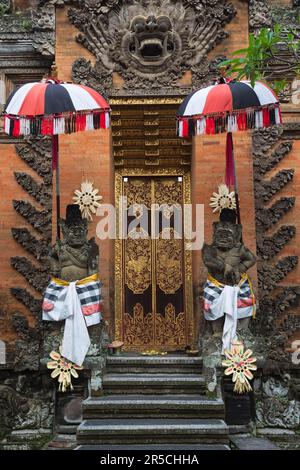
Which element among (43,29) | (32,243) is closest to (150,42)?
(43,29)

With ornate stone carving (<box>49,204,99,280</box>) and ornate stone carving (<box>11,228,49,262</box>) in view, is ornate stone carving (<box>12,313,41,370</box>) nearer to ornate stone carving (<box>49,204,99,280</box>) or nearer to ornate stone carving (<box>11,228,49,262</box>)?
ornate stone carving (<box>11,228,49,262</box>)

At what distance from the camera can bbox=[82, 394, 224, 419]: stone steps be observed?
7.45 m

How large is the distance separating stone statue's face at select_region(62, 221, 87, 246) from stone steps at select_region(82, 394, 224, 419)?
7.71 feet

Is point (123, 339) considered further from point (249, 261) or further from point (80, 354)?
point (249, 261)

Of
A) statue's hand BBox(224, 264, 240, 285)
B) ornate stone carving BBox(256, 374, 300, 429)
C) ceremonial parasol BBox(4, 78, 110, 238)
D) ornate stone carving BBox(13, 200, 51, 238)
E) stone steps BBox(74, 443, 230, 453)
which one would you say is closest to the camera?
stone steps BBox(74, 443, 230, 453)

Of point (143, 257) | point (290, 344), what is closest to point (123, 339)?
point (143, 257)

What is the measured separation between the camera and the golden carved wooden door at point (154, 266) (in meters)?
10.2

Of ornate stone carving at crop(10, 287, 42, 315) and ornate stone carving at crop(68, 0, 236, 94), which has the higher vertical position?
ornate stone carving at crop(68, 0, 236, 94)

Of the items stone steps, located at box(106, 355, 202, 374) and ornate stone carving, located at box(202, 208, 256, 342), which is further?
stone steps, located at box(106, 355, 202, 374)

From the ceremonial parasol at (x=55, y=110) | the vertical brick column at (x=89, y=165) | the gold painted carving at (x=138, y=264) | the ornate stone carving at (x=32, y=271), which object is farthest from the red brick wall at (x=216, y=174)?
the ornate stone carving at (x=32, y=271)

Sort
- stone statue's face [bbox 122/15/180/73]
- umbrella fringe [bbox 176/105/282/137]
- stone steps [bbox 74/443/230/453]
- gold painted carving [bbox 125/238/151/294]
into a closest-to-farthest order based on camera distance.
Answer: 1. stone steps [bbox 74/443/230/453]
2. umbrella fringe [bbox 176/105/282/137]
3. stone statue's face [bbox 122/15/180/73]
4. gold painted carving [bbox 125/238/151/294]

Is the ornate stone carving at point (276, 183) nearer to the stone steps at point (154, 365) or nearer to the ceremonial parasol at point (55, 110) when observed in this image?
the stone steps at point (154, 365)

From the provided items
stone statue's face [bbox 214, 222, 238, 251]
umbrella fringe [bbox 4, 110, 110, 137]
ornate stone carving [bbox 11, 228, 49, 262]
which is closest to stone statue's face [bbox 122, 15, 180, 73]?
umbrella fringe [bbox 4, 110, 110, 137]

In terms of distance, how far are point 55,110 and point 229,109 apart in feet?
7.85
